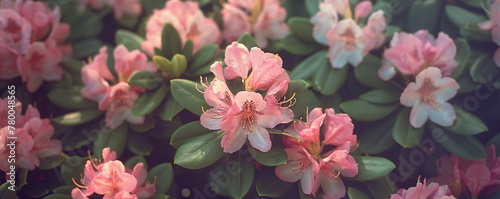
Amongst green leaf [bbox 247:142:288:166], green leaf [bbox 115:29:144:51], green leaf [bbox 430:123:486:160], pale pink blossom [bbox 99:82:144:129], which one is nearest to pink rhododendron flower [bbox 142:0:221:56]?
green leaf [bbox 115:29:144:51]

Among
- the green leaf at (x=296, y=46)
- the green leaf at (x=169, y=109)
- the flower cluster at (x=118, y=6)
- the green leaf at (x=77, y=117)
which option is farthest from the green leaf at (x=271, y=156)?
the flower cluster at (x=118, y=6)

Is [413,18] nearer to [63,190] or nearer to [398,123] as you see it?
[398,123]

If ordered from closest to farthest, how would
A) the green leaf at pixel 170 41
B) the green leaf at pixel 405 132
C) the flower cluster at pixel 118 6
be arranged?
the green leaf at pixel 405 132, the green leaf at pixel 170 41, the flower cluster at pixel 118 6

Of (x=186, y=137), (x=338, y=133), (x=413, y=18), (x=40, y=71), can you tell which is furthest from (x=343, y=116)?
(x=40, y=71)

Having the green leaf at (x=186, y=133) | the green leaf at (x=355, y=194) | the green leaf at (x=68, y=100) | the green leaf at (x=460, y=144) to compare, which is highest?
the green leaf at (x=186, y=133)

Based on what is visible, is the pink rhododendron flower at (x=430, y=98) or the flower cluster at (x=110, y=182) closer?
the flower cluster at (x=110, y=182)

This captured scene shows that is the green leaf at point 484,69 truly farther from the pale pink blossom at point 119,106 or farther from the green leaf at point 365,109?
the pale pink blossom at point 119,106
